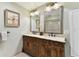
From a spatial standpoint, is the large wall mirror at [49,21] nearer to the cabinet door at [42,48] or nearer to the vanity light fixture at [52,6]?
the vanity light fixture at [52,6]

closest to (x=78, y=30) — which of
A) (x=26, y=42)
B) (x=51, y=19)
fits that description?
(x=51, y=19)

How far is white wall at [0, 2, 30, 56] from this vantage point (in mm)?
1113

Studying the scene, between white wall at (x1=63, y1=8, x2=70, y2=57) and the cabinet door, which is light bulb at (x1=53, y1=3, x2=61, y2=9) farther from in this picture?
the cabinet door

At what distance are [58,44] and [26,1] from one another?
0.60 m

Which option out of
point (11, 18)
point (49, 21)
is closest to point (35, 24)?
point (49, 21)

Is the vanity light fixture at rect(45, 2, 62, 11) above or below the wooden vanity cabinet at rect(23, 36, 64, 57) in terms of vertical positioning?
above

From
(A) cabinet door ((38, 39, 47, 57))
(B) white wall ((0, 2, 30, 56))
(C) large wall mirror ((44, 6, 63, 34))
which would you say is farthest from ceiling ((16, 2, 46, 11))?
(A) cabinet door ((38, 39, 47, 57))

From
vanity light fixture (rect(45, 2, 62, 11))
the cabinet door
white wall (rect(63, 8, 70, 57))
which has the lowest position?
the cabinet door

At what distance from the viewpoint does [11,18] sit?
1.15 meters

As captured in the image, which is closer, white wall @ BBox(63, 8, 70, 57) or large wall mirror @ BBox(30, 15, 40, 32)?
white wall @ BBox(63, 8, 70, 57)

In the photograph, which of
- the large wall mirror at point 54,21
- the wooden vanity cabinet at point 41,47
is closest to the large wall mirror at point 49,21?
the large wall mirror at point 54,21

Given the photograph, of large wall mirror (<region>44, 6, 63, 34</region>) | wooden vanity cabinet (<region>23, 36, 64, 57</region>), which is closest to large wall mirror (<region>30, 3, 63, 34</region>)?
large wall mirror (<region>44, 6, 63, 34</region>)

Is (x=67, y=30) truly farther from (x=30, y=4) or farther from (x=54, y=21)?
(x=30, y=4)

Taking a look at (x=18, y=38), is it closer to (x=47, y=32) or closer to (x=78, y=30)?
(x=47, y=32)
